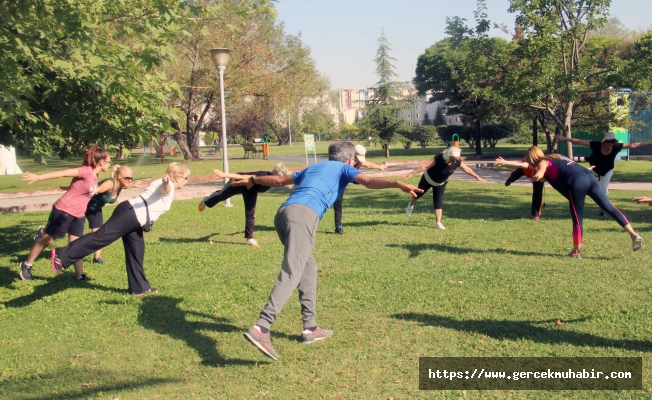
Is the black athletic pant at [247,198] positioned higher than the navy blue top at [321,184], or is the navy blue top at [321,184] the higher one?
the navy blue top at [321,184]

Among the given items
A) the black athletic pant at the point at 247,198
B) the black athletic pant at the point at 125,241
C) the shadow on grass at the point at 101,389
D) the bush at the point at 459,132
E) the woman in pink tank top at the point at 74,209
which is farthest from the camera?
the bush at the point at 459,132

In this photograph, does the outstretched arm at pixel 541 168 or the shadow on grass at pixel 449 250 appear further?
the shadow on grass at pixel 449 250

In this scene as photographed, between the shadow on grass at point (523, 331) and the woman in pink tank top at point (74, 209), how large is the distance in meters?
4.72

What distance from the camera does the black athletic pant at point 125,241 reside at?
21.8 ft

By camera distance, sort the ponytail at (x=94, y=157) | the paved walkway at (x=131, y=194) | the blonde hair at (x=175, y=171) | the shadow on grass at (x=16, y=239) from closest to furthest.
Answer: the blonde hair at (x=175, y=171)
the ponytail at (x=94, y=157)
the shadow on grass at (x=16, y=239)
the paved walkway at (x=131, y=194)

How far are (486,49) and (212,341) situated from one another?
19.1 metres

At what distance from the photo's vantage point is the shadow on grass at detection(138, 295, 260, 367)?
5227 millimetres

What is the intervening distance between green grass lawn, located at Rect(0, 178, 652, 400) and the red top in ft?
3.51

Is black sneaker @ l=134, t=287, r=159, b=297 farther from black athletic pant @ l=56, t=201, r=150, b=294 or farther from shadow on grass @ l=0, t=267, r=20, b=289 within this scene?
shadow on grass @ l=0, t=267, r=20, b=289

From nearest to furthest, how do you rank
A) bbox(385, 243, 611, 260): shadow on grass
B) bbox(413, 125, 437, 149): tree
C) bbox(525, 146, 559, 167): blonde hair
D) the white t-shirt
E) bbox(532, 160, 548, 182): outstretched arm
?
the white t-shirt
bbox(532, 160, 548, 182): outstretched arm
bbox(525, 146, 559, 167): blonde hair
bbox(385, 243, 611, 260): shadow on grass
bbox(413, 125, 437, 149): tree

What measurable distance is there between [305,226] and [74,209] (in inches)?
171

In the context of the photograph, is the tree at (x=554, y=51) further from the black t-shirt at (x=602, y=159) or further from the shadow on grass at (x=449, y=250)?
the shadow on grass at (x=449, y=250)

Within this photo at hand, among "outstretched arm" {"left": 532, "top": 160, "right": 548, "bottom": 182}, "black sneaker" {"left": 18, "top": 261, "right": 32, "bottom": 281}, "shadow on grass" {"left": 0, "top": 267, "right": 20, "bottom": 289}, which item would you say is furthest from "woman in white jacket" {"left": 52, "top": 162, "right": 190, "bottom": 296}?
"outstretched arm" {"left": 532, "top": 160, "right": 548, "bottom": 182}

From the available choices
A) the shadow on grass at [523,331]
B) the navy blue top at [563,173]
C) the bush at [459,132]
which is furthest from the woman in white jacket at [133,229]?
the bush at [459,132]
